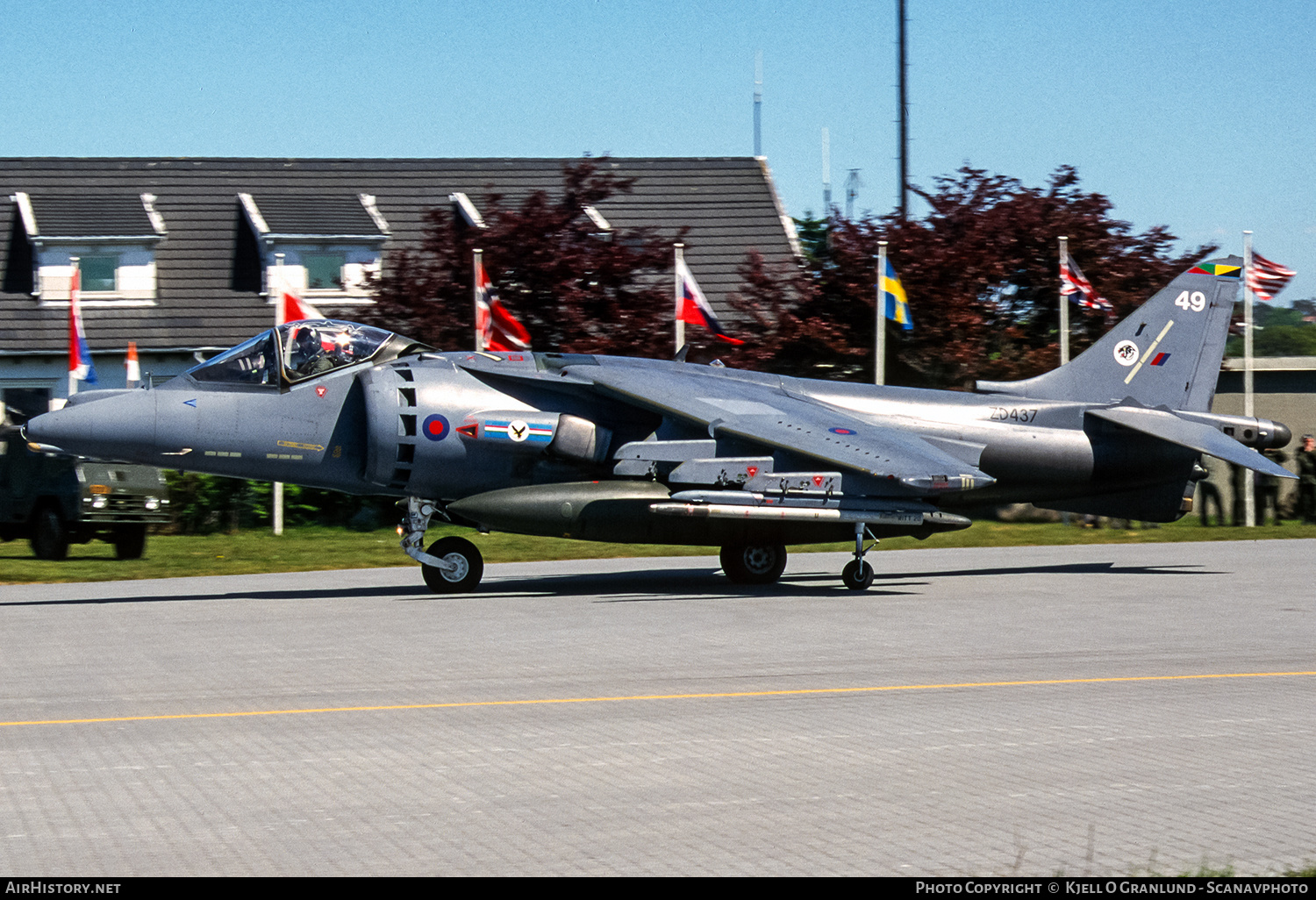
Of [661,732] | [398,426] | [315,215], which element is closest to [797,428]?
[398,426]

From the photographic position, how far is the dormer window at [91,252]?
34.1m

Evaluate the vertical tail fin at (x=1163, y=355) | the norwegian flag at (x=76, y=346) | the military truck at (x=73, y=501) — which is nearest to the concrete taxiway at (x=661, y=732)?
the vertical tail fin at (x=1163, y=355)

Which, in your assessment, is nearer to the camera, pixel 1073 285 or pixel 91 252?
pixel 1073 285

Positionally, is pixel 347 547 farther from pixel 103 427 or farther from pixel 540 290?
pixel 540 290

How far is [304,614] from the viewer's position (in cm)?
1475

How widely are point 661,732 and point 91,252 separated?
30.0m

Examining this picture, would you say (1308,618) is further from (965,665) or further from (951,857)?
(951,857)

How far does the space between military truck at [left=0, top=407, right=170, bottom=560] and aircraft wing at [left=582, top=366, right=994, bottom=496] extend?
325 inches

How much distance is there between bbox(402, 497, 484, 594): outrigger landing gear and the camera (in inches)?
648

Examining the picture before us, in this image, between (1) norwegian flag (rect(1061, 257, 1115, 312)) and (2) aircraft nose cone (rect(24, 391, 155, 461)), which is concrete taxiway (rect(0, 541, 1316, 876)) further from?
(1) norwegian flag (rect(1061, 257, 1115, 312))

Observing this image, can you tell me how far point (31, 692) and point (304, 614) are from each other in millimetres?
4480

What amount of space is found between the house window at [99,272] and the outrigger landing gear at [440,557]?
21245 mm

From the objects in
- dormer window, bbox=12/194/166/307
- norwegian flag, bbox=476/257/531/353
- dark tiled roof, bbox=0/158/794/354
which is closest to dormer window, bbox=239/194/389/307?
dark tiled roof, bbox=0/158/794/354

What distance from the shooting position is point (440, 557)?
16.5m
